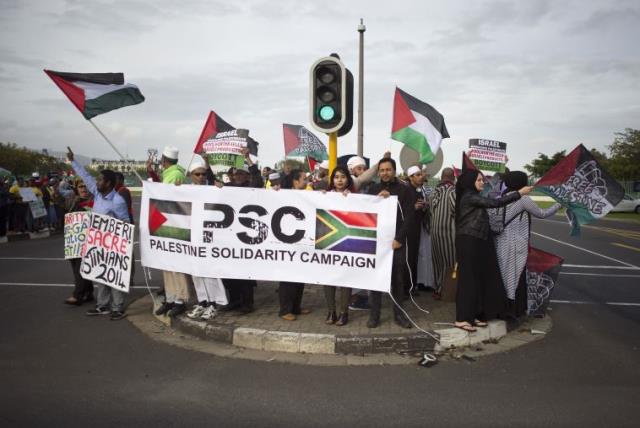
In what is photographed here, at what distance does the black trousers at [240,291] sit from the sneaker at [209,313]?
364 millimetres

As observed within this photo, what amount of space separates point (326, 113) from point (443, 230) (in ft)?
7.73

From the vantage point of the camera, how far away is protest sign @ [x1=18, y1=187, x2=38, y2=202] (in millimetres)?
14647

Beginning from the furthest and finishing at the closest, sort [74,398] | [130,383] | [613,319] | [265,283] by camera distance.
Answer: [265,283] → [613,319] → [130,383] → [74,398]

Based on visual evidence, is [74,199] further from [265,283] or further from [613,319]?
[613,319]

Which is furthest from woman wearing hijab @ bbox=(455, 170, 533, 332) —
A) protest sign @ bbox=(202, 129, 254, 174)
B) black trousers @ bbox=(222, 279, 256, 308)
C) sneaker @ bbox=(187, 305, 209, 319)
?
protest sign @ bbox=(202, 129, 254, 174)

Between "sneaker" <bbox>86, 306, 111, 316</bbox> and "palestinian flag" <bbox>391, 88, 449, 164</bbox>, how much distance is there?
5019 mm

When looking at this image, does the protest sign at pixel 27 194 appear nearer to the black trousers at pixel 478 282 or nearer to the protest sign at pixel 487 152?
the protest sign at pixel 487 152

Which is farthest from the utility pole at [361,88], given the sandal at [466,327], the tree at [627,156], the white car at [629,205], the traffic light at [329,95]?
the tree at [627,156]

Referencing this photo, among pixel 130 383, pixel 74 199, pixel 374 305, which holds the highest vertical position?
pixel 74 199

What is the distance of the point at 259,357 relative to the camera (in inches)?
189

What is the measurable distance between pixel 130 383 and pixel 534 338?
14.7ft

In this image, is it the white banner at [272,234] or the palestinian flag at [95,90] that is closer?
the white banner at [272,234]

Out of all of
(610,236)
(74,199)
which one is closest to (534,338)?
(74,199)

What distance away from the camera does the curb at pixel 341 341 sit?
16.1 feet
